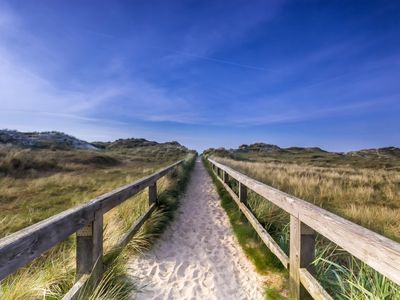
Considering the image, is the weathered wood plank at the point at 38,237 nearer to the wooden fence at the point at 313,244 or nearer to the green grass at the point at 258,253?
the wooden fence at the point at 313,244

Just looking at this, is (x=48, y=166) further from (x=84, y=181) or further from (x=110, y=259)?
(x=110, y=259)

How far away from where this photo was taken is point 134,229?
4.50 meters

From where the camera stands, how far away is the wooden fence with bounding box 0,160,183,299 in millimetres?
1575

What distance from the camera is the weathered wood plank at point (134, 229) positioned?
387cm

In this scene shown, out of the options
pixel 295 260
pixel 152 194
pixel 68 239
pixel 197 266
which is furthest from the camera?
pixel 152 194

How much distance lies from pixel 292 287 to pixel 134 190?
2.79 meters

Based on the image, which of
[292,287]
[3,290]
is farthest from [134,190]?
[292,287]

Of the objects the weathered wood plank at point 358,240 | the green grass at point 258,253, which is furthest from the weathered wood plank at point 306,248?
the green grass at point 258,253

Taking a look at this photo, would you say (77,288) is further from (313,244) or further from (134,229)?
(313,244)

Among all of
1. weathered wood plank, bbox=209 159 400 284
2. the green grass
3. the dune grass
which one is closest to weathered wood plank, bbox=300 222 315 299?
weathered wood plank, bbox=209 159 400 284

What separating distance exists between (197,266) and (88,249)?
197 centimetres

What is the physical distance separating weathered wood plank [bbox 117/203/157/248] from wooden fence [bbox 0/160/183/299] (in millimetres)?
15

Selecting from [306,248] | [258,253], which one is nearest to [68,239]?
[258,253]

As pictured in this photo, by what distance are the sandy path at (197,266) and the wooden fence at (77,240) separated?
71cm
